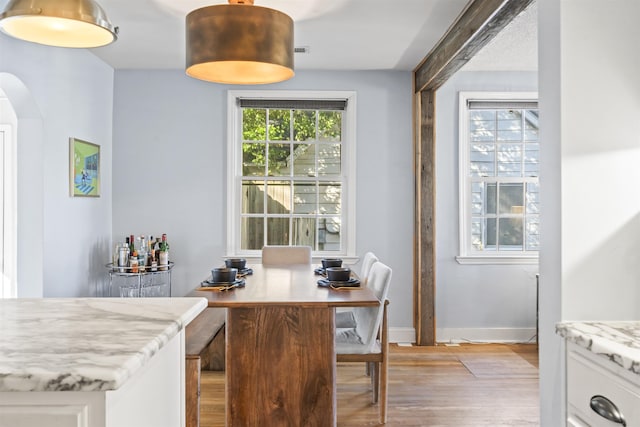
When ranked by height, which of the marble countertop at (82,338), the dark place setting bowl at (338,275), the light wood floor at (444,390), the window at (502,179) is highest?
the window at (502,179)

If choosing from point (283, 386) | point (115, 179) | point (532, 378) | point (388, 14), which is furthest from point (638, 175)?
→ point (115, 179)

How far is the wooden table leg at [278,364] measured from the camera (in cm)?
256

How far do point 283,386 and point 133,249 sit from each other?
2.46m

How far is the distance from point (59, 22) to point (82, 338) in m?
1.27

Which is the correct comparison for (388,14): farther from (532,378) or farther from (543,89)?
(532,378)

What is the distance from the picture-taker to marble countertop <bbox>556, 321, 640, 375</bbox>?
1256mm

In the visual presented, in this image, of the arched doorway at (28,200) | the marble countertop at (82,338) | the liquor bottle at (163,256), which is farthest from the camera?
the liquor bottle at (163,256)

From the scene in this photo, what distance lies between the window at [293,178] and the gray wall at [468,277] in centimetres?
91

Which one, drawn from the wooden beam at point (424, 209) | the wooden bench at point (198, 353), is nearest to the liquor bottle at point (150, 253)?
the wooden bench at point (198, 353)

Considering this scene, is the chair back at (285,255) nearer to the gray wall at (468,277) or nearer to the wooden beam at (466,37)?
the gray wall at (468,277)

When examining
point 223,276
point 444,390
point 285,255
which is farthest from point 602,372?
point 285,255

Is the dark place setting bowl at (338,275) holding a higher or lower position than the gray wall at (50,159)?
lower

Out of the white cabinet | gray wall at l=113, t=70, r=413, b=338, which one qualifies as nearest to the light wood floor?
gray wall at l=113, t=70, r=413, b=338

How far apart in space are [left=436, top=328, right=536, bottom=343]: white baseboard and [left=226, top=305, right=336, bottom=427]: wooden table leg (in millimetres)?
2587
